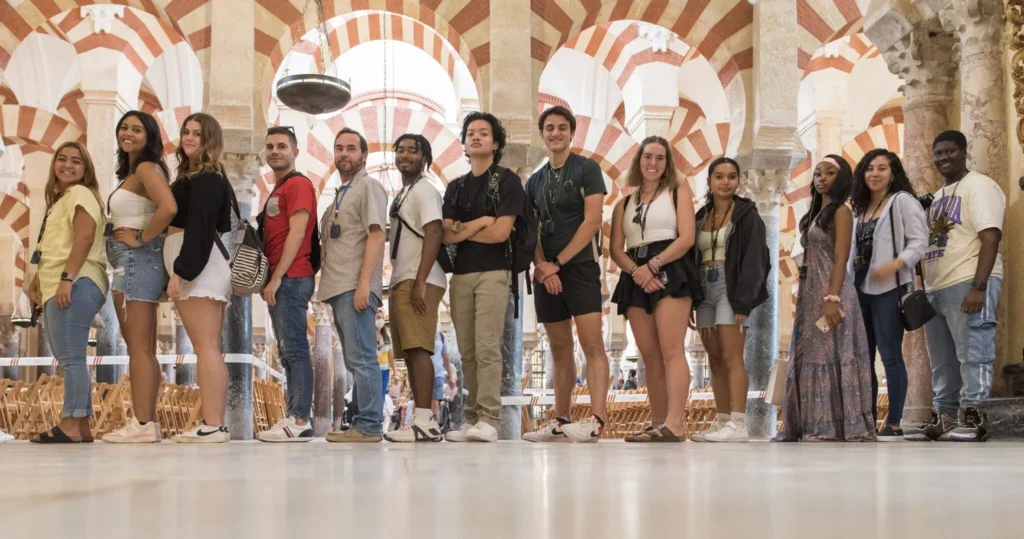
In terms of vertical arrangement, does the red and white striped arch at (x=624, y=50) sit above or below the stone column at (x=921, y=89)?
above

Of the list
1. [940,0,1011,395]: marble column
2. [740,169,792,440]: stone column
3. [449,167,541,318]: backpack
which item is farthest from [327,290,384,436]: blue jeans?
[740,169,792,440]: stone column

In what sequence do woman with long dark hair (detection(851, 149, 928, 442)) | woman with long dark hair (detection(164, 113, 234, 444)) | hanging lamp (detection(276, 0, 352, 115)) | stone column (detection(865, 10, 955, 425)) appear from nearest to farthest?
woman with long dark hair (detection(164, 113, 234, 444))
woman with long dark hair (detection(851, 149, 928, 442))
stone column (detection(865, 10, 955, 425))
hanging lamp (detection(276, 0, 352, 115))

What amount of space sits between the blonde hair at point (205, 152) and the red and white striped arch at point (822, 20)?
6621 millimetres

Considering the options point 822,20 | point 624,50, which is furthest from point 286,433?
point 624,50

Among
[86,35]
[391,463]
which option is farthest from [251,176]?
[391,463]

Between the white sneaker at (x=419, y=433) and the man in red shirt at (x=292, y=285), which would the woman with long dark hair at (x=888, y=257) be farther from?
the man in red shirt at (x=292, y=285)

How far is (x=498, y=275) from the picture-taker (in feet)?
15.6

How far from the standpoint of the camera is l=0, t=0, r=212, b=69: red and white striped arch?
8906mm

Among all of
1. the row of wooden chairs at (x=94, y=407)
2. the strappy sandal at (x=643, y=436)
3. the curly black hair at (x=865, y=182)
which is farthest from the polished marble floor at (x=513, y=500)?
the row of wooden chairs at (x=94, y=407)

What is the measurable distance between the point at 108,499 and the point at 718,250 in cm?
392

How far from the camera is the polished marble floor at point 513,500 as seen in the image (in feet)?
3.85

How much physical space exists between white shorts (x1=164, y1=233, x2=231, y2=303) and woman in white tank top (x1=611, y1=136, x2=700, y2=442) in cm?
175

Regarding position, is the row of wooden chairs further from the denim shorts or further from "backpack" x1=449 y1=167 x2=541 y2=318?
"backpack" x1=449 y1=167 x2=541 y2=318

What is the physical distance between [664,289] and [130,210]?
2381mm
